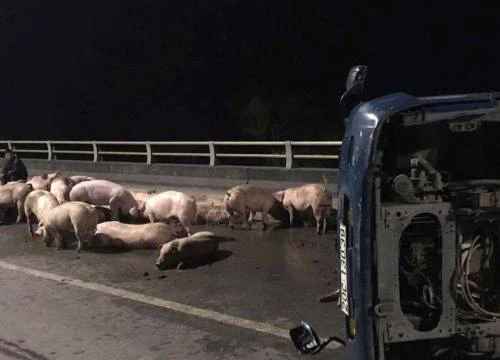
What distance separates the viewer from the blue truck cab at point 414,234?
3.86 meters

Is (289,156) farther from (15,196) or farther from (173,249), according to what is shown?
(173,249)

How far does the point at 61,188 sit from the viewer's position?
1488 cm

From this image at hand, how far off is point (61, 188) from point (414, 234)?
1200 centimetres

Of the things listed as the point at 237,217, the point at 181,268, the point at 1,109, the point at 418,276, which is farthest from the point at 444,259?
the point at 1,109

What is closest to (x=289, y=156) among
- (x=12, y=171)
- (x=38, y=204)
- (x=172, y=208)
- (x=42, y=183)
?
(x=172, y=208)

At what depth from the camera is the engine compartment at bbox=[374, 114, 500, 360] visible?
3875mm

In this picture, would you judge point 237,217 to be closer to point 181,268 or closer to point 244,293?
point 181,268

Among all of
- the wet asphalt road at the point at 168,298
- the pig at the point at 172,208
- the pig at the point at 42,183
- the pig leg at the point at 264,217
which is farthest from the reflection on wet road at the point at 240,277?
the pig at the point at 42,183

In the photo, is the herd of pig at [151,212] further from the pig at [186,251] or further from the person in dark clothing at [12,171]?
the person in dark clothing at [12,171]

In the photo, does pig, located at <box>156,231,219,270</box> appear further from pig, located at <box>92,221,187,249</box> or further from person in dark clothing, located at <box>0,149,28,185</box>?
person in dark clothing, located at <box>0,149,28,185</box>

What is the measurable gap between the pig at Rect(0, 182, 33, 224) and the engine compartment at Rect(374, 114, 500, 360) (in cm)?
1201

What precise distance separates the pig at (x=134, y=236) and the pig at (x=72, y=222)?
0.68 ft

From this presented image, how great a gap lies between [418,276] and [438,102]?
3.50 ft

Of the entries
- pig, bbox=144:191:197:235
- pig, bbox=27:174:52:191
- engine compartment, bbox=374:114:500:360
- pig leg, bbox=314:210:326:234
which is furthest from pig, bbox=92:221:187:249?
engine compartment, bbox=374:114:500:360
